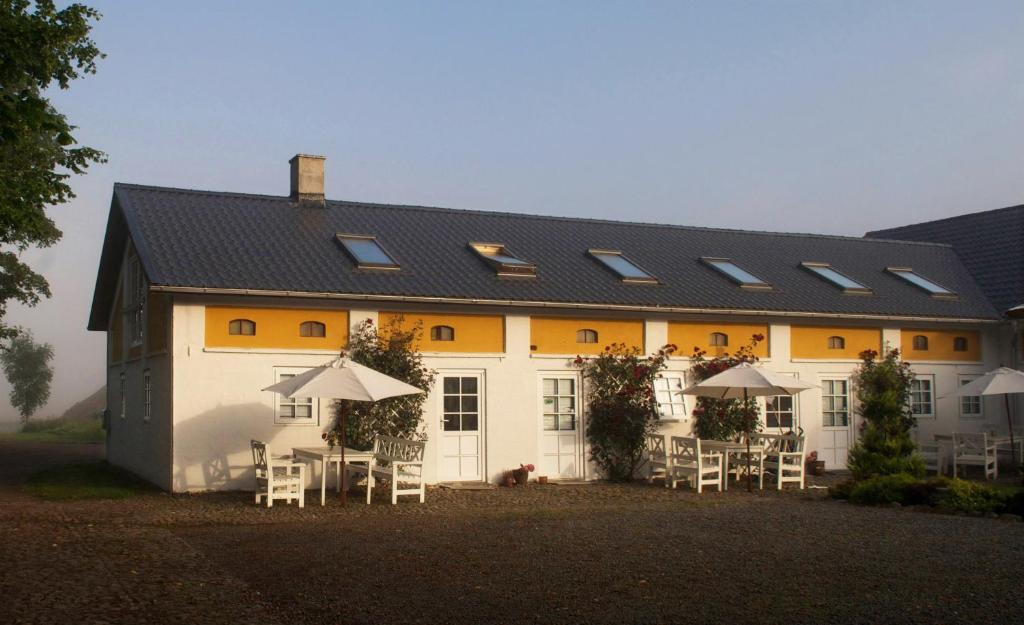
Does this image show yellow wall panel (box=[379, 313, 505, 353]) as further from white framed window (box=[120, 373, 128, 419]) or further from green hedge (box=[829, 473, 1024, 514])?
white framed window (box=[120, 373, 128, 419])

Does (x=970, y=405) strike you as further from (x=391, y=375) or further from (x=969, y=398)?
(x=391, y=375)

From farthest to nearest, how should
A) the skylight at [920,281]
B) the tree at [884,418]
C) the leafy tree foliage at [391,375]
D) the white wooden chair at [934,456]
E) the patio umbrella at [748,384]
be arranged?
the skylight at [920,281]
the white wooden chair at [934,456]
the tree at [884,418]
the leafy tree foliage at [391,375]
the patio umbrella at [748,384]

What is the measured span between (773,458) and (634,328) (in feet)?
11.3

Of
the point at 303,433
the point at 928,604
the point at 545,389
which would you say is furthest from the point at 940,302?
the point at 928,604

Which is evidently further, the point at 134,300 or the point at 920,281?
the point at 920,281

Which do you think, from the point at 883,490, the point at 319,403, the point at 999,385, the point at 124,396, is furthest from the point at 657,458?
the point at 124,396

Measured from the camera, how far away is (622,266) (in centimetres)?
2056

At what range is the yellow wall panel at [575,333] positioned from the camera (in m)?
18.4

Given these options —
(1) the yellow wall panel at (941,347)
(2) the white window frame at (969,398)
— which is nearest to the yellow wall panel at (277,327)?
(1) the yellow wall panel at (941,347)

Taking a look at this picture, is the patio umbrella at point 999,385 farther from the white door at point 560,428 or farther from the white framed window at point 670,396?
the white door at point 560,428

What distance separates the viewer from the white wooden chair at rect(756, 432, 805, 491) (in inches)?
689

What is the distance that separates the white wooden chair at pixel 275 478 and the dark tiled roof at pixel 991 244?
1553cm

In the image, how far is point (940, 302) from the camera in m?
22.3

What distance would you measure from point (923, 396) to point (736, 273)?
4.51m
